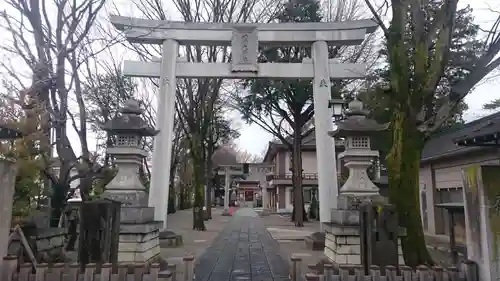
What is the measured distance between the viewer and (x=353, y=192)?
33.8 ft

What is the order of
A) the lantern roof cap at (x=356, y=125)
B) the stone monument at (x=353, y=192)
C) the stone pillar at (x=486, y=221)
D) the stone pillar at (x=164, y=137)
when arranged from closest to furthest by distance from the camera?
1. the stone pillar at (x=486, y=221)
2. the stone monument at (x=353, y=192)
3. the lantern roof cap at (x=356, y=125)
4. the stone pillar at (x=164, y=137)

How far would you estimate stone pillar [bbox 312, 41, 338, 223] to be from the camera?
12828 millimetres

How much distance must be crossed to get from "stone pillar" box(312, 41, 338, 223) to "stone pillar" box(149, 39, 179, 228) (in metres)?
4.90

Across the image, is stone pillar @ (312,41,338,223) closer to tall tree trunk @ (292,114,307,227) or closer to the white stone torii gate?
the white stone torii gate

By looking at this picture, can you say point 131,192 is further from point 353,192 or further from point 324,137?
point 324,137

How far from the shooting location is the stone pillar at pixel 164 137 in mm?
12805

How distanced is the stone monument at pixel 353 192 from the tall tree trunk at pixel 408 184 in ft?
2.91

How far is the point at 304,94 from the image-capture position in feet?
77.7

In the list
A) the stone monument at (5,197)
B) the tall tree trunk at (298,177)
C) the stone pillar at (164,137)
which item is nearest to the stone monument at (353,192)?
the stone pillar at (164,137)

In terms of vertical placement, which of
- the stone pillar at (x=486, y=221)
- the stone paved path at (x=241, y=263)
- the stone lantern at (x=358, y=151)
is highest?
the stone lantern at (x=358, y=151)

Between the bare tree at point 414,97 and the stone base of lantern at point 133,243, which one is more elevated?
the bare tree at point 414,97

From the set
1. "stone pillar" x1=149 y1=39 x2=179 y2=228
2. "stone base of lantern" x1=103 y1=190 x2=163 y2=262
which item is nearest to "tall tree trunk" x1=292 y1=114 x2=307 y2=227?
"stone pillar" x1=149 y1=39 x2=179 y2=228

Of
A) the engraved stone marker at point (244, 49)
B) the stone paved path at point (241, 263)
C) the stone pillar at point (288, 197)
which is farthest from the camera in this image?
the stone pillar at point (288, 197)

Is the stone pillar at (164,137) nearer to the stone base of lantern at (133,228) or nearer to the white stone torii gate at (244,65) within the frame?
the white stone torii gate at (244,65)
